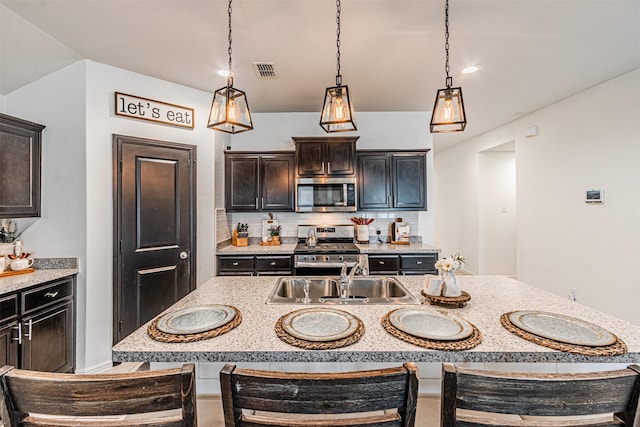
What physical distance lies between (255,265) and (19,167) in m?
2.31

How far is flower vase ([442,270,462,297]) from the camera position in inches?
60.9

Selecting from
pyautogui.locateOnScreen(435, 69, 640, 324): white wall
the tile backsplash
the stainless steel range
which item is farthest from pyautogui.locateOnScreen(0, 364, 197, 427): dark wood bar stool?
pyautogui.locateOnScreen(435, 69, 640, 324): white wall

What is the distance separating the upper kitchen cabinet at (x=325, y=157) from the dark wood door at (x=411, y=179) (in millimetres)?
634

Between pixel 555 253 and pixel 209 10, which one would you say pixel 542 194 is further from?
pixel 209 10

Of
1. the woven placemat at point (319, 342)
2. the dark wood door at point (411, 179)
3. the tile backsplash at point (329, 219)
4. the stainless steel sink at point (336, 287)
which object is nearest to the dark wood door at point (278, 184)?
the tile backsplash at point (329, 219)

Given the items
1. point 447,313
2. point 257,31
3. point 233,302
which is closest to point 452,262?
point 447,313

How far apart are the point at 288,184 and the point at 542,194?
360 cm

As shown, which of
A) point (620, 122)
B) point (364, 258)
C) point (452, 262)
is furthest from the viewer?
point (620, 122)

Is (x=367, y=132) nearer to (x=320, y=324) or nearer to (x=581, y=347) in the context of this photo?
(x=320, y=324)

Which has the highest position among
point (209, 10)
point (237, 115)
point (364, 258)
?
point (209, 10)

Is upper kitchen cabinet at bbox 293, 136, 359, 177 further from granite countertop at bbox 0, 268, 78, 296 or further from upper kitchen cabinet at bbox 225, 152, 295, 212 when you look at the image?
granite countertop at bbox 0, 268, 78, 296

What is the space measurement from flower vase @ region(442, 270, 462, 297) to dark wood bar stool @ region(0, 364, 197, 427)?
1.30 meters

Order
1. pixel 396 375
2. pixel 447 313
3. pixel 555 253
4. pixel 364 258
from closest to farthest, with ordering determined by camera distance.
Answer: pixel 396 375, pixel 447 313, pixel 364 258, pixel 555 253

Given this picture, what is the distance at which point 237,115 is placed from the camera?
5.69ft
